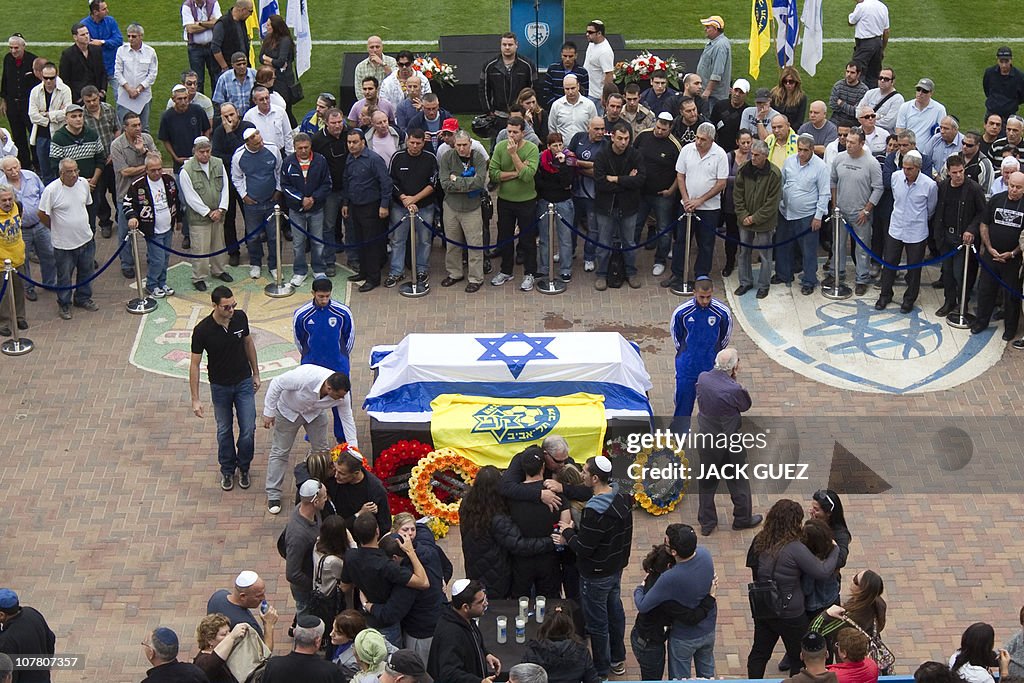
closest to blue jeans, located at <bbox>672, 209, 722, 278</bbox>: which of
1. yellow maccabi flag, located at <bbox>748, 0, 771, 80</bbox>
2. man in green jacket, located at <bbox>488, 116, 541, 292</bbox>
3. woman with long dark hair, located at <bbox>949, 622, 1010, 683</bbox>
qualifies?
man in green jacket, located at <bbox>488, 116, 541, 292</bbox>

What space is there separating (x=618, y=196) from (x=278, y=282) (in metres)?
4.02

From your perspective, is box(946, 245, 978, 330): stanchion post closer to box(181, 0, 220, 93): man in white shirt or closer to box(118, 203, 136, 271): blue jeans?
box(118, 203, 136, 271): blue jeans

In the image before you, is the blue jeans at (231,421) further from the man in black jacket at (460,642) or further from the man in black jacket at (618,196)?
the man in black jacket at (618,196)

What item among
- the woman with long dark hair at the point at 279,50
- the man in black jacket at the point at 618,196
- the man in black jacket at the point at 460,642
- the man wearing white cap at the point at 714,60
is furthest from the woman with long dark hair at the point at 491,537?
the woman with long dark hair at the point at 279,50

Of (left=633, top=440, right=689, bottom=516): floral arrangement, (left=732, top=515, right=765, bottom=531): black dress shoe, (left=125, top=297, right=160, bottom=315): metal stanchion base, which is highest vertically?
(left=125, top=297, right=160, bottom=315): metal stanchion base

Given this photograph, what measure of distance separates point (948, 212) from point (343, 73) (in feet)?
30.2

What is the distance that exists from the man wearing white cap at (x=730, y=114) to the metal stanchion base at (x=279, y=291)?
5.39 m

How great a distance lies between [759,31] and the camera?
20.9 meters

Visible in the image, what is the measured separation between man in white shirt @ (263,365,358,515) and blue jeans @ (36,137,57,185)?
711cm

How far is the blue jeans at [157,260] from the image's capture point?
16.9m

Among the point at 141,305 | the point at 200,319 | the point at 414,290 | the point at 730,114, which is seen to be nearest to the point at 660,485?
the point at 414,290

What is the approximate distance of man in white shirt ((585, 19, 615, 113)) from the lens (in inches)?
776

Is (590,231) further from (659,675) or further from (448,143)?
(659,675)

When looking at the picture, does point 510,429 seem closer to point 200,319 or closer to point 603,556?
point 603,556
